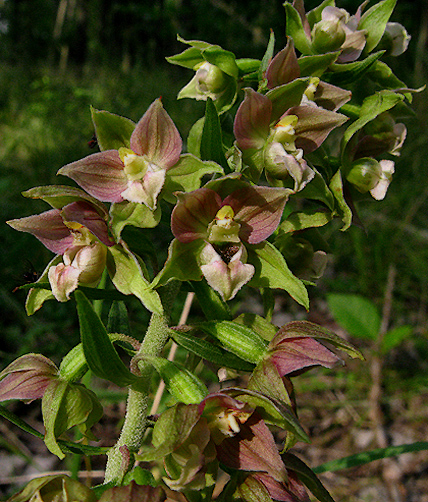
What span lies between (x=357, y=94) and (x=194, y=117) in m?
5.19

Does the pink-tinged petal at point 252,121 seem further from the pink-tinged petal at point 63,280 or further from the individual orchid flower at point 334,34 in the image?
the pink-tinged petal at point 63,280

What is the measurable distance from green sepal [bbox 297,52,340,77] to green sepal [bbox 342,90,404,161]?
0.17 m

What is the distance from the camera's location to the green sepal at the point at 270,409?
1066 mm

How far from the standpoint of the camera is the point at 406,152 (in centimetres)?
567

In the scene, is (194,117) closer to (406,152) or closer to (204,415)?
(406,152)

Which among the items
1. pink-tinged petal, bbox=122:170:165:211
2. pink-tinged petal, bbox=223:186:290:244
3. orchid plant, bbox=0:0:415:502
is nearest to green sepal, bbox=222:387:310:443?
orchid plant, bbox=0:0:415:502

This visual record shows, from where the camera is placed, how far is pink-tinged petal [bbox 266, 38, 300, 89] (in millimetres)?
1314

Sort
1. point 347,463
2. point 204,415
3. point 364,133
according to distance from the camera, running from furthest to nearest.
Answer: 1. point 347,463
2. point 364,133
3. point 204,415

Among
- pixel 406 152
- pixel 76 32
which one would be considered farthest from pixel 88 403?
pixel 76 32

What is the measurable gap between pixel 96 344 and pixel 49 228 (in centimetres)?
41

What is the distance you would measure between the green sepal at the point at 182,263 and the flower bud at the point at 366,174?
610mm

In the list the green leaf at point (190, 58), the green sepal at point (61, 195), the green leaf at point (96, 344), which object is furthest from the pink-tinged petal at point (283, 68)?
the green leaf at point (96, 344)

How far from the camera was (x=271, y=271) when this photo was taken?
4.24ft

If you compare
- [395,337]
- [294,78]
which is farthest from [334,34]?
[395,337]
